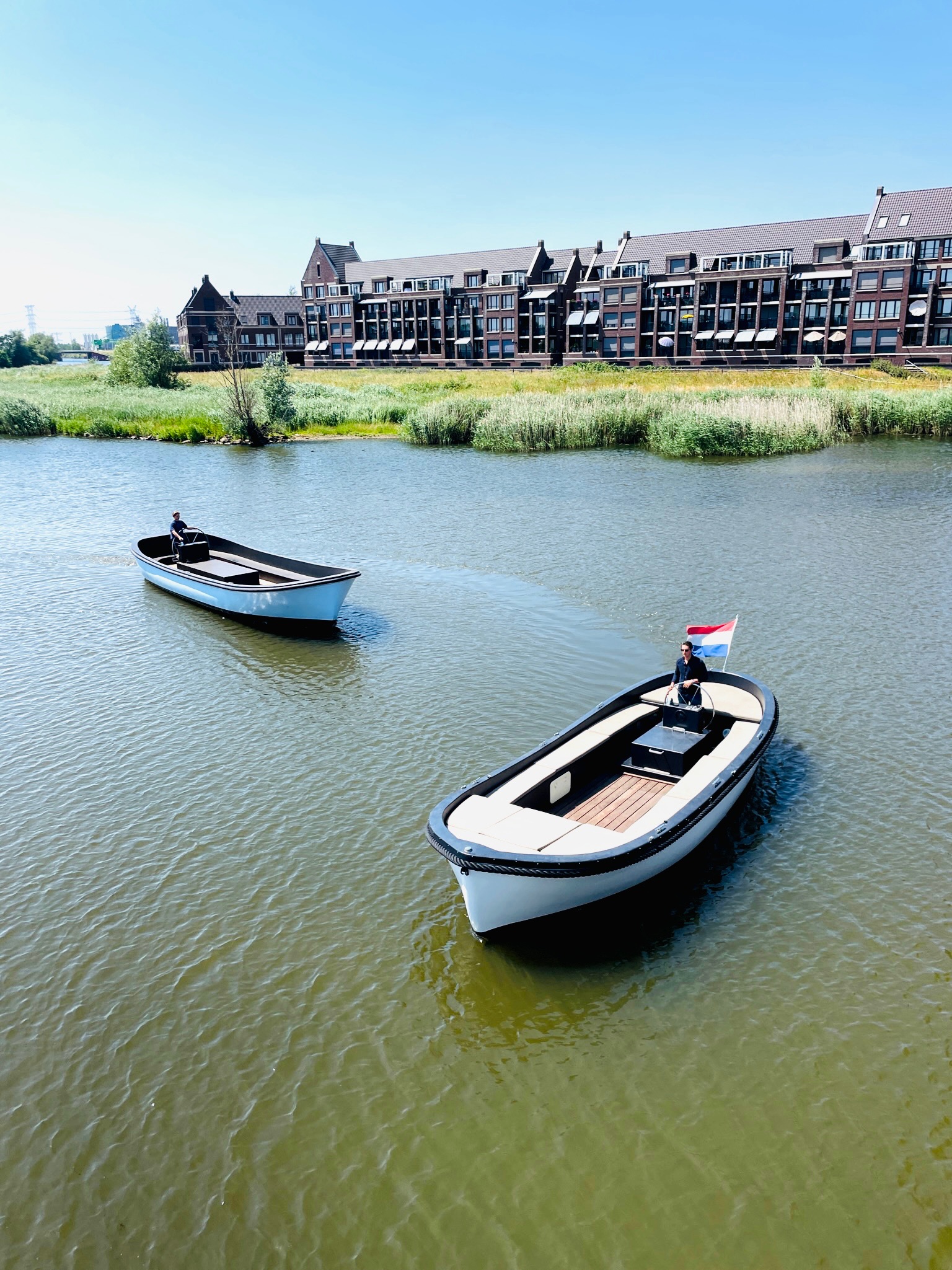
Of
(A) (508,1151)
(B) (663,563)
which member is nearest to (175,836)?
(A) (508,1151)

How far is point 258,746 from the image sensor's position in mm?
15961

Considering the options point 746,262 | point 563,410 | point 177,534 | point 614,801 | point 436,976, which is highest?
point 746,262

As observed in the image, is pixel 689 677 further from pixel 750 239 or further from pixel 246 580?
pixel 750 239

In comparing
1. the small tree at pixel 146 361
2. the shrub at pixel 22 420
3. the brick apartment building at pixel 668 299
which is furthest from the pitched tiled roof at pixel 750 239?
the shrub at pixel 22 420

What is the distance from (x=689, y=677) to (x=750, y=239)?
9560cm

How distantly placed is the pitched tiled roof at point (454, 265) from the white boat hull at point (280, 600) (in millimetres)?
96697

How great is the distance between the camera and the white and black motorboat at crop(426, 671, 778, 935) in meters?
10.1

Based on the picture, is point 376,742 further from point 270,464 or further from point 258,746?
point 270,464

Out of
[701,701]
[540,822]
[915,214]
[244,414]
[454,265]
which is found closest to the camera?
[540,822]

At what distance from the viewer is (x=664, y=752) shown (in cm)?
1350

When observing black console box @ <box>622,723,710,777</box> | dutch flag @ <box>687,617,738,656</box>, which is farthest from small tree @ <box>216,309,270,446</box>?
black console box @ <box>622,723,710,777</box>

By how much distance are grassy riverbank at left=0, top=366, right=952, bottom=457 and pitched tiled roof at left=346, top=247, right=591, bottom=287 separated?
2733 cm

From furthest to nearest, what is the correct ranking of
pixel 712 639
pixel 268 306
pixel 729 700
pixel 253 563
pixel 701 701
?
1. pixel 268 306
2. pixel 253 563
3. pixel 729 700
4. pixel 712 639
5. pixel 701 701

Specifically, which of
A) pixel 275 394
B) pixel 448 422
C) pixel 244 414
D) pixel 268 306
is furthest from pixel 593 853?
pixel 268 306
